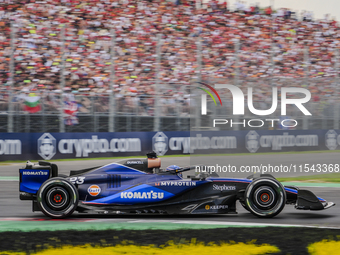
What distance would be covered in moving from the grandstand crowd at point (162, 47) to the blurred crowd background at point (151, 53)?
1.6 inches

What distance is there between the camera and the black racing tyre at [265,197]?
246 inches

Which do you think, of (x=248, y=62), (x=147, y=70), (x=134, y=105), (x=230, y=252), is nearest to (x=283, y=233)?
(x=230, y=252)

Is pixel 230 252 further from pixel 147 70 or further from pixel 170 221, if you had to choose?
pixel 147 70

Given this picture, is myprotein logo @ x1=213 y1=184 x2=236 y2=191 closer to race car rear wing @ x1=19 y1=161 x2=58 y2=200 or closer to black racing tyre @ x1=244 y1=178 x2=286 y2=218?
black racing tyre @ x1=244 y1=178 x2=286 y2=218

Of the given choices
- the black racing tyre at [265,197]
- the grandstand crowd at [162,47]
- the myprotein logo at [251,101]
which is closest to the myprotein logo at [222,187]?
the black racing tyre at [265,197]

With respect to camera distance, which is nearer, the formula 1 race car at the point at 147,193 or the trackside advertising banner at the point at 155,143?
the formula 1 race car at the point at 147,193

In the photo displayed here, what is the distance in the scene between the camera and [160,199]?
20.4 feet

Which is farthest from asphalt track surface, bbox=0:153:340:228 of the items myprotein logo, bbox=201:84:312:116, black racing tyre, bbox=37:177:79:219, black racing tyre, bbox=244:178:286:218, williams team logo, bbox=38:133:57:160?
williams team logo, bbox=38:133:57:160

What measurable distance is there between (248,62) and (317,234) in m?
14.1

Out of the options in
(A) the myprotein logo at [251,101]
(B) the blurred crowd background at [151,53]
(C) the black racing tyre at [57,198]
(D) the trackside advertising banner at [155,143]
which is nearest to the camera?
(C) the black racing tyre at [57,198]

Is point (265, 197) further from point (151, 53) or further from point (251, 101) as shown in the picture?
point (151, 53)

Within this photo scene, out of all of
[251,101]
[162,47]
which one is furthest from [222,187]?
[162,47]

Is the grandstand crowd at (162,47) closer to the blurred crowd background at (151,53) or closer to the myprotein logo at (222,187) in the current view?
the blurred crowd background at (151,53)

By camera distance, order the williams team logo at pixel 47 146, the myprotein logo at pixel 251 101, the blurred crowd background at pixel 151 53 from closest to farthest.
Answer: the myprotein logo at pixel 251 101, the williams team logo at pixel 47 146, the blurred crowd background at pixel 151 53
